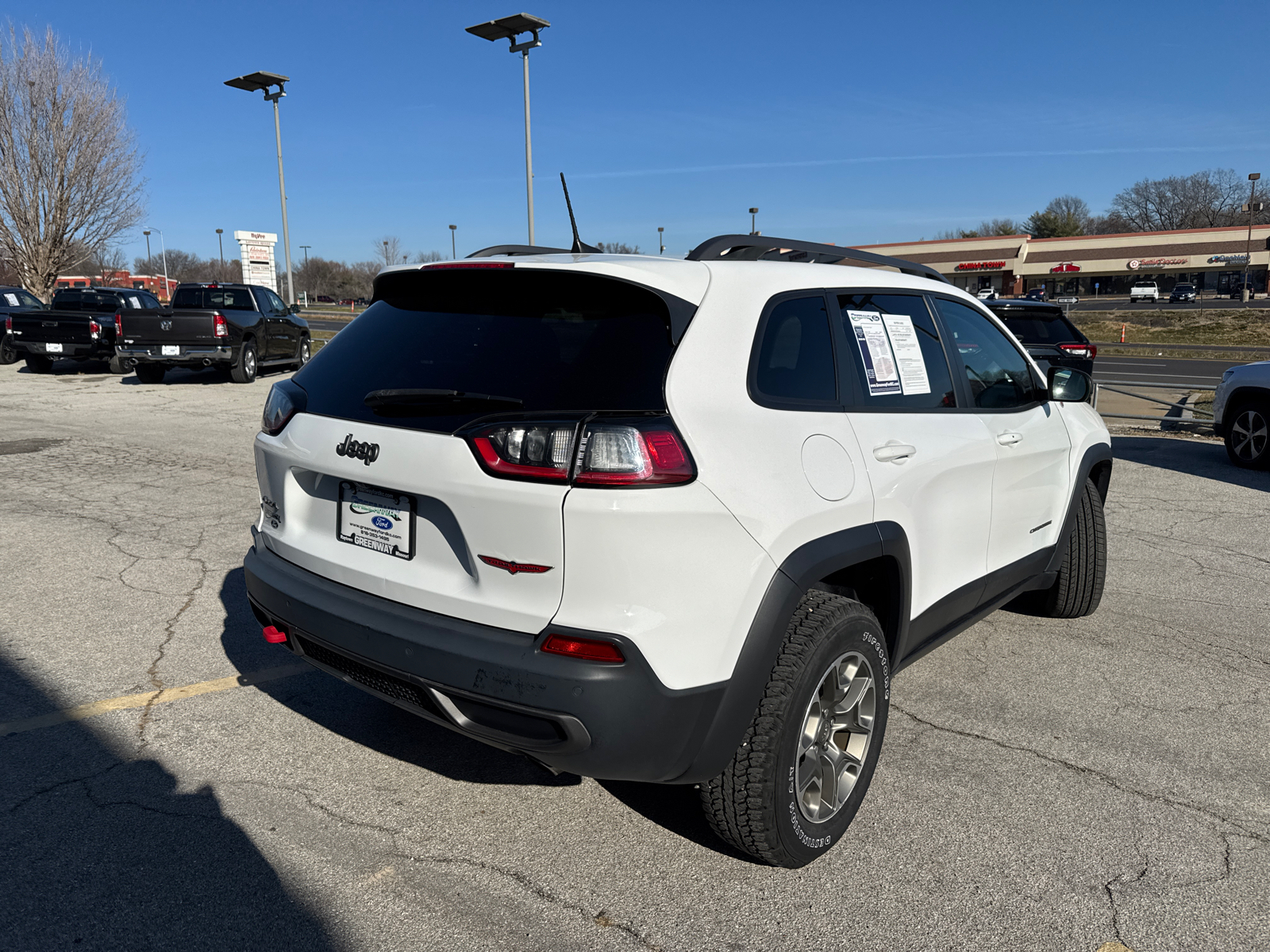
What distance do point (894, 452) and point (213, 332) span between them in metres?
16.3

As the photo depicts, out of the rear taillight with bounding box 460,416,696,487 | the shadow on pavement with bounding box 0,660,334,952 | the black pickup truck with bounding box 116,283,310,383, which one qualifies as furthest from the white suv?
the black pickup truck with bounding box 116,283,310,383

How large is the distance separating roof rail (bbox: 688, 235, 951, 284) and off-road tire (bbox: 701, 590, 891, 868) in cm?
120

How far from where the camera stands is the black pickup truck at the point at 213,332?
16.7 meters

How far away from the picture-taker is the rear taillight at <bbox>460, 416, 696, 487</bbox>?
2.35m

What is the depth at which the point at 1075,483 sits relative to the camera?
468cm

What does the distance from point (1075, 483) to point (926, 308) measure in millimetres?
1558

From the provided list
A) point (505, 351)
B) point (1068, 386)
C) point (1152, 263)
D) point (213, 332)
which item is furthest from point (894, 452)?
point (1152, 263)

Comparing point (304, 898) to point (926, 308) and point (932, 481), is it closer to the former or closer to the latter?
point (932, 481)

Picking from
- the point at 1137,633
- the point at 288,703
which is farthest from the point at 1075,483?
the point at 288,703

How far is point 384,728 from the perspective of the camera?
12.1 ft

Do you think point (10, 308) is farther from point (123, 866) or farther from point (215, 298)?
point (123, 866)

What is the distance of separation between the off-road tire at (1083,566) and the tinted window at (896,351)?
5.54 ft

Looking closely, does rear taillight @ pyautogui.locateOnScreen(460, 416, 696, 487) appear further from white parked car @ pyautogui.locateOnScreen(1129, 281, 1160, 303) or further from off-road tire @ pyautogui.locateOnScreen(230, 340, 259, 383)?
white parked car @ pyautogui.locateOnScreen(1129, 281, 1160, 303)

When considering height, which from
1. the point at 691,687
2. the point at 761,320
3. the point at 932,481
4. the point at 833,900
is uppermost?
the point at 761,320
